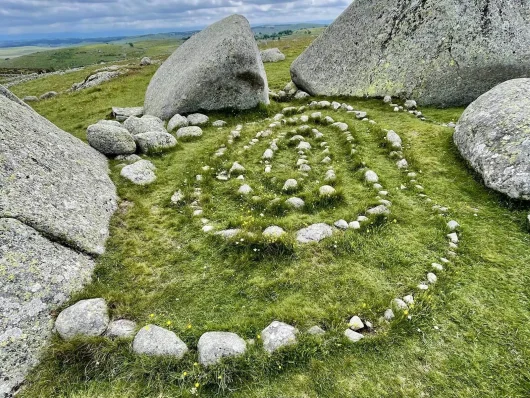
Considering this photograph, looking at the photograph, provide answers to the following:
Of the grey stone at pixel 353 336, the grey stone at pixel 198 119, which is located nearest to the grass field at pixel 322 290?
the grey stone at pixel 353 336

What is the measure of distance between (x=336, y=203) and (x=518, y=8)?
582 inches

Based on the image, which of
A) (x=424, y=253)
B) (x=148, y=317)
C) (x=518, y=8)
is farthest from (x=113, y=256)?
(x=518, y=8)

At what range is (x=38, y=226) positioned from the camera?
26.8ft

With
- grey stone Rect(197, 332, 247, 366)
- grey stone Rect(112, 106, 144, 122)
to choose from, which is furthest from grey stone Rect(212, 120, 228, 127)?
grey stone Rect(197, 332, 247, 366)

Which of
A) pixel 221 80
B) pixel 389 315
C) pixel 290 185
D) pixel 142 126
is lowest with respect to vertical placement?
pixel 389 315

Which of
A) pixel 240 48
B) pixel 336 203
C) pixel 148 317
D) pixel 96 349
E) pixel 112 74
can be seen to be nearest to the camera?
pixel 96 349

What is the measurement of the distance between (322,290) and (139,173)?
26.9 feet

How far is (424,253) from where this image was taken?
8570 mm

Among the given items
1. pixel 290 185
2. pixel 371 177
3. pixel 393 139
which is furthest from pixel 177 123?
pixel 371 177

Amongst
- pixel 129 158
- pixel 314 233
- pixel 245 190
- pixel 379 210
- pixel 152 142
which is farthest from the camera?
pixel 152 142

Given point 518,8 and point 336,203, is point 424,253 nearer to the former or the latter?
point 336,203

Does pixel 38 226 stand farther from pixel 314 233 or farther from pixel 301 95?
pixel 301 95

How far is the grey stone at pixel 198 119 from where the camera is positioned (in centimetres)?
1789

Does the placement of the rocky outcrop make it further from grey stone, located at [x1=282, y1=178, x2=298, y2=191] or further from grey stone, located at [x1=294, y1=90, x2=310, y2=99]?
grey stone, located at [x1=294, y1=90, x2=310, y2=99]
